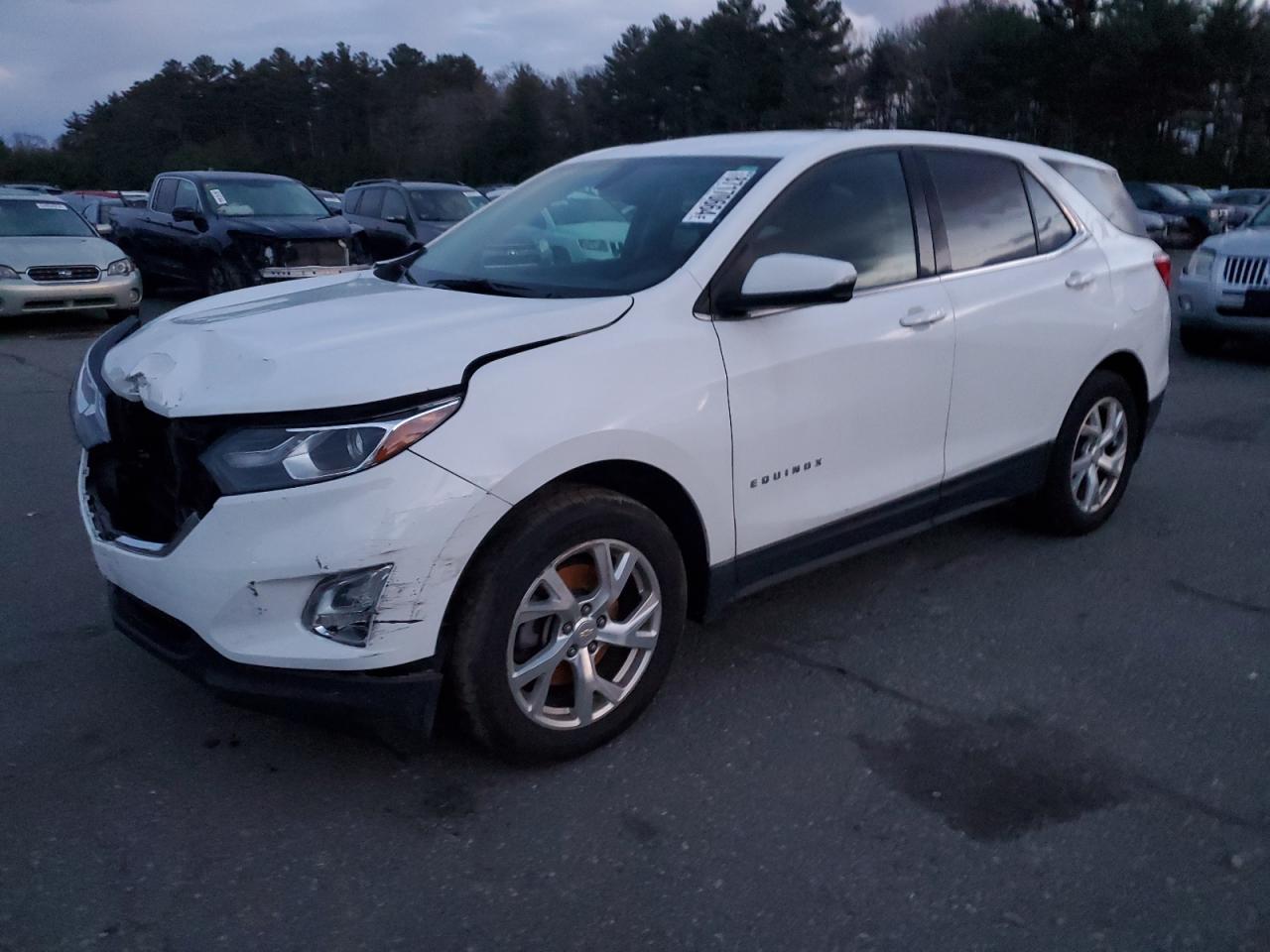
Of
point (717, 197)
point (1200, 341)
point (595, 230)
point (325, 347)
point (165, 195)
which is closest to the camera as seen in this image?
point (325, 347)

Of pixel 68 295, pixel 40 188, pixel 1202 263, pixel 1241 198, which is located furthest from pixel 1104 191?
pixel 40 188

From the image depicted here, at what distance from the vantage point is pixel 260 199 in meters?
14.5

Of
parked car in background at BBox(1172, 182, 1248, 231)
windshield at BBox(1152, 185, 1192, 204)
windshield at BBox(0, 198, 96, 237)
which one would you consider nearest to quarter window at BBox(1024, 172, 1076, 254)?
windshield at BBox(0, 198, 96, 237)

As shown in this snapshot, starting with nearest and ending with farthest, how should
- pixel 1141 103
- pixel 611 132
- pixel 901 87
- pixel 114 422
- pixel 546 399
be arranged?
pixel 546 399
pixel 114 422
pixel 1141 103
pixel 901 87
pixel 611 132

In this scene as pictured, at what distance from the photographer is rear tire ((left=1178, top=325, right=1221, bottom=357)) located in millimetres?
10734

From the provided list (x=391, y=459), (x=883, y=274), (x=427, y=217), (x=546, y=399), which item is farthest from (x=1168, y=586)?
(x=427, y=217)

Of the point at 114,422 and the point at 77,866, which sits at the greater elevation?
the point at 114,422

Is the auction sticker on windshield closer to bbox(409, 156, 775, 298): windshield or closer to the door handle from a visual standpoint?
bbox(409, 156, 775, 298): windshield

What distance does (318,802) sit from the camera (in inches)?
126

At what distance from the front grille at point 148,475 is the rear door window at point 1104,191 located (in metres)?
3.91

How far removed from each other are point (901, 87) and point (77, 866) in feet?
189

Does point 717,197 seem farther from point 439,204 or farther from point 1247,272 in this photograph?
point 439,204

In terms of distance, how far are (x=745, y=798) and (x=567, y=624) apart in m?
0.70

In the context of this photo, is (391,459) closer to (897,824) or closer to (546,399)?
(546,399)
